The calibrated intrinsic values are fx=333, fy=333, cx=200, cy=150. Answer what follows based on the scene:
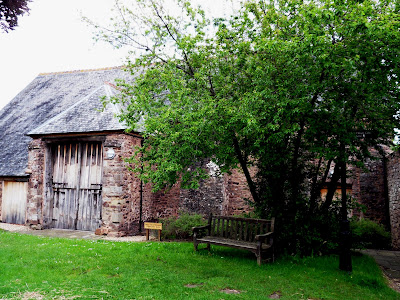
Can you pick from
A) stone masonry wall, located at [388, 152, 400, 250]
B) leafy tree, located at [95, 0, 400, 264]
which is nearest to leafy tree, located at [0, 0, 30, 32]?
leafy tree, located at [95, 0, 400, 264]

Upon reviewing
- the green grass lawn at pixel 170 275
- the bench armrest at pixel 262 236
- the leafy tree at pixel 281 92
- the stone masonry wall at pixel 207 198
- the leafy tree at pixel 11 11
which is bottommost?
the green grass lawn at pixel 170 275

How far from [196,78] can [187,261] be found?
4369 millimetres

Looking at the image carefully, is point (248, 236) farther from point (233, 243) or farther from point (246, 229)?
point (233, 243)

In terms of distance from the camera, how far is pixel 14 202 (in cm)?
1572

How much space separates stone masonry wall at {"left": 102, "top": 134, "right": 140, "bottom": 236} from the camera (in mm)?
12094

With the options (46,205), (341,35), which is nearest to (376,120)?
(341,35)

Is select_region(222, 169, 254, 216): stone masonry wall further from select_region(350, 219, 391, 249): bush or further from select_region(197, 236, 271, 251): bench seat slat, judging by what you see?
select_region(197, 236, 271, 251): bench seat slat

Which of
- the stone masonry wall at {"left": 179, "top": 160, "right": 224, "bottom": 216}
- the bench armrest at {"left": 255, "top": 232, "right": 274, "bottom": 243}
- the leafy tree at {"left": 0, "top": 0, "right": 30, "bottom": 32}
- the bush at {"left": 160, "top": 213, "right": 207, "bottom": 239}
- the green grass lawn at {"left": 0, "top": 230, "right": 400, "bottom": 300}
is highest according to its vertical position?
the leafy tree at {"left": 0, "top": 0, "right": 30, "bottom": 32}

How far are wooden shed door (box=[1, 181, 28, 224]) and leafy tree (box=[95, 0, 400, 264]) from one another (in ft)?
31.9

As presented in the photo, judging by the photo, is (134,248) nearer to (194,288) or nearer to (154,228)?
(154,228)

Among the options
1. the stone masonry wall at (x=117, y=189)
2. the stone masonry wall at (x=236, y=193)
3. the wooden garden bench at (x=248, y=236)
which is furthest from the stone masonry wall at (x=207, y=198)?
the wooden garden bench at (x=248, y=236)

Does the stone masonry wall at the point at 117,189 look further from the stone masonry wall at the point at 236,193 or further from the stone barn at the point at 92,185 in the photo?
the stone masonry wall at the point at 236,193

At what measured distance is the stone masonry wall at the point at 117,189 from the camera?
39.7 feet

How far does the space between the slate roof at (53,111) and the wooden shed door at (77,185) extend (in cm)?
99
